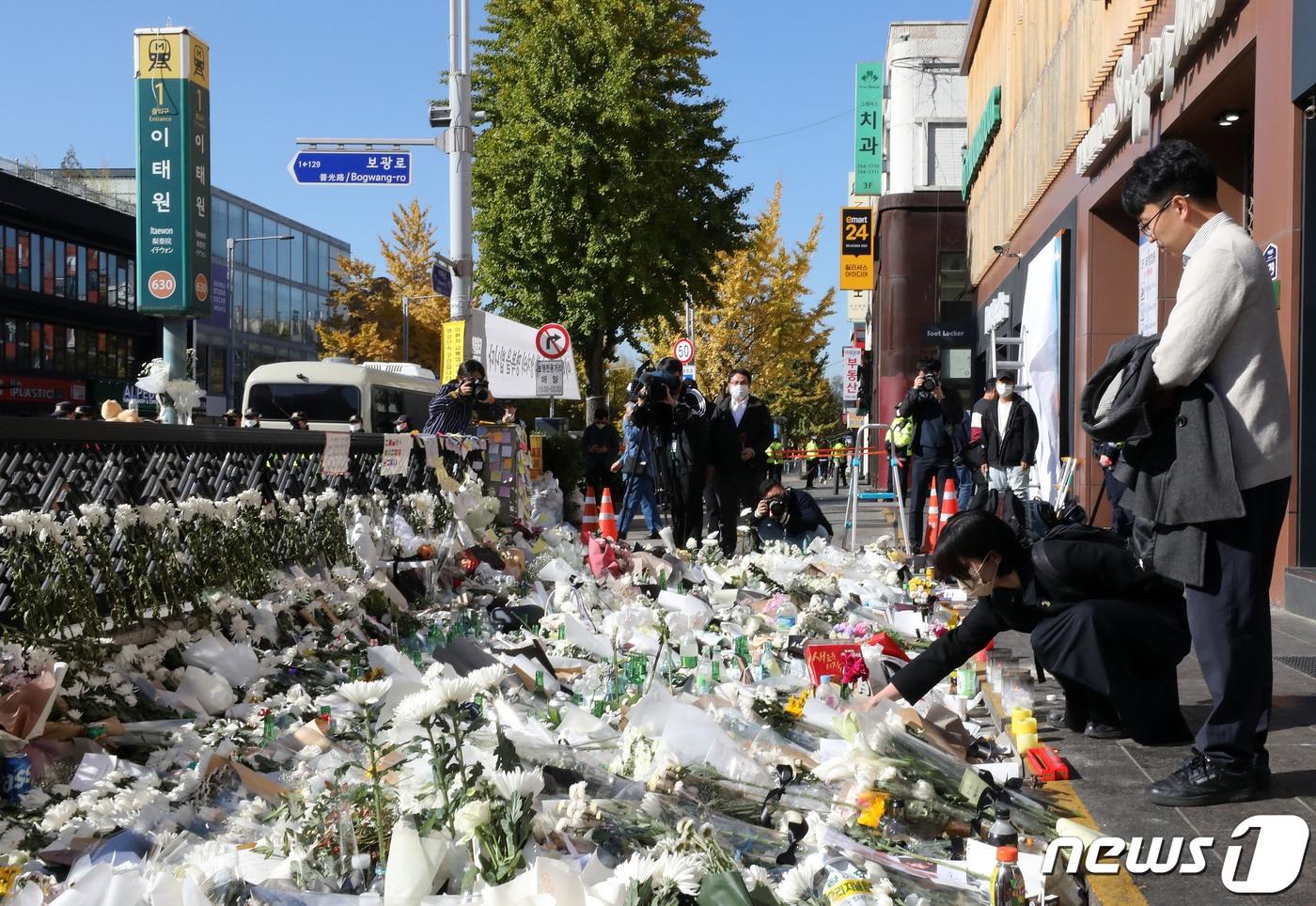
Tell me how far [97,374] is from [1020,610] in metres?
57.2

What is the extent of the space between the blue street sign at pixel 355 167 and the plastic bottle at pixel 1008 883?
13971 millimetres

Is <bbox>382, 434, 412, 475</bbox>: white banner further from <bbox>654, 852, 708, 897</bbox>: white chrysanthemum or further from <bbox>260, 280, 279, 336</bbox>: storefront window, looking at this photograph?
<bbox>260, 280, 279, 336</bbox>: storefront window

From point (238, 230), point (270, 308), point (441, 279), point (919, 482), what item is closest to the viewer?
point (919, 482)

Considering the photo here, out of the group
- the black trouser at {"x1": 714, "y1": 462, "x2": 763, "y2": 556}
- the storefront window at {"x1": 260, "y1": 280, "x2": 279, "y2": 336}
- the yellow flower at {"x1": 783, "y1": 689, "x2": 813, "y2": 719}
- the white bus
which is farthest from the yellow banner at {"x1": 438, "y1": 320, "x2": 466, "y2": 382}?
the storefront window at {"x1": 260, "y1": 280, "x2": 279, "y2": 336}

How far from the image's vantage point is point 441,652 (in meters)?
5.80

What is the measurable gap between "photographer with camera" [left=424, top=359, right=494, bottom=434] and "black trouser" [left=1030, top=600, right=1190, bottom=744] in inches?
286

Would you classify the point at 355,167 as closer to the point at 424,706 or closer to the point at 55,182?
the point at 424,706

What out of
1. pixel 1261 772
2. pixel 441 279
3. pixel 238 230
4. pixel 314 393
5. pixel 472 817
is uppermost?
pixel 238 230

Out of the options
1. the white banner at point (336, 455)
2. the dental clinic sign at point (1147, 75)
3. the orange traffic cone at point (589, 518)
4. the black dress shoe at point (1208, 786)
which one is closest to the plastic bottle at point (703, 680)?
the black dress shoe at point (1208, 786)

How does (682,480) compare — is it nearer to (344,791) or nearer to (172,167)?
(344,791)

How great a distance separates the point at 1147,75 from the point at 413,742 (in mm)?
10510

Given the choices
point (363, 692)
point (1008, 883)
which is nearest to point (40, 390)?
point (363, 692)

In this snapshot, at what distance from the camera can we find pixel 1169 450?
4246 millimetres

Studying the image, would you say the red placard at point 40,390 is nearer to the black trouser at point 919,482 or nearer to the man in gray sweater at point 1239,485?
the black trouser at point 919,482
